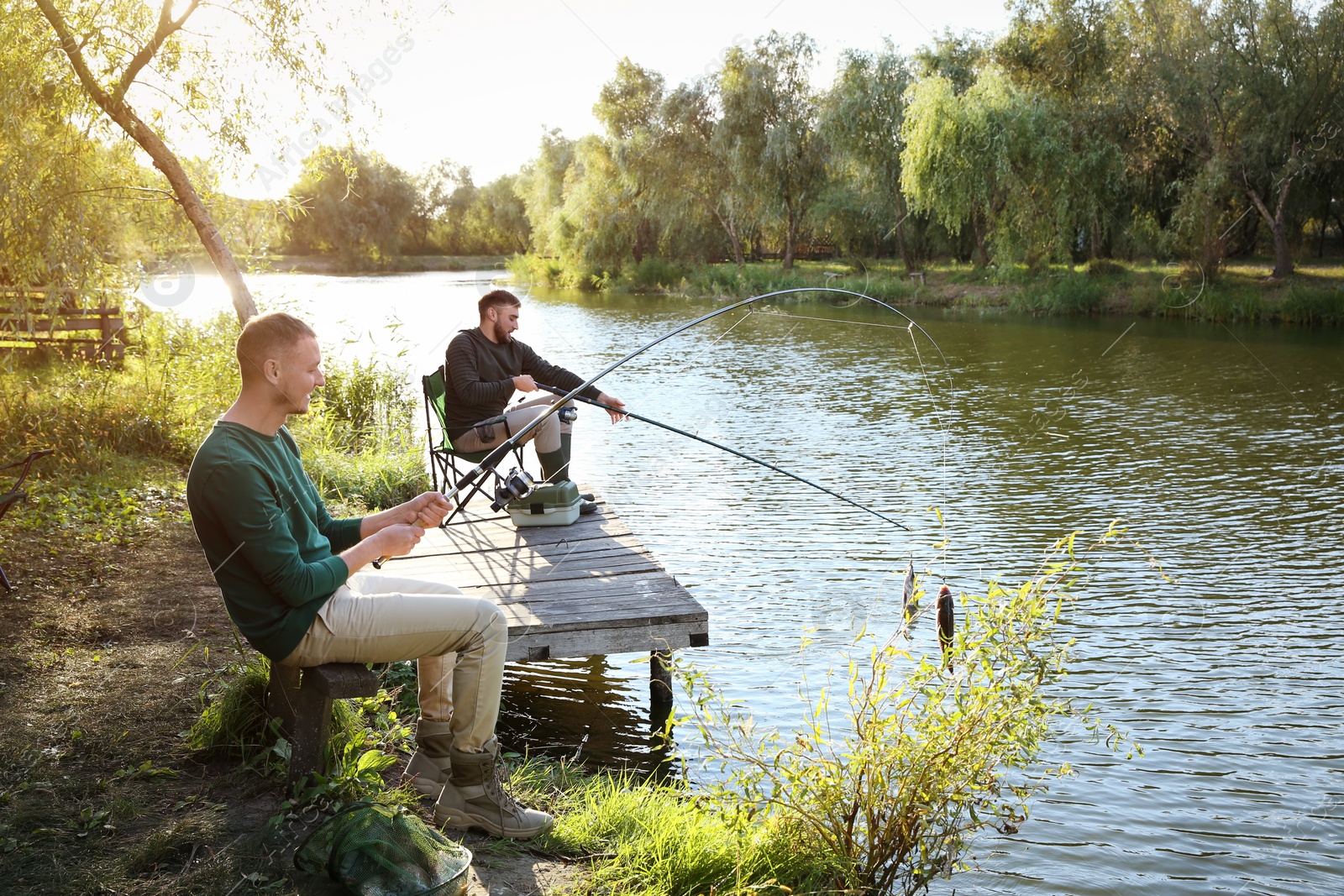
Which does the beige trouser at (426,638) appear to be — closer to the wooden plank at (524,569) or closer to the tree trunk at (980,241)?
the wooden plank at (524,569)

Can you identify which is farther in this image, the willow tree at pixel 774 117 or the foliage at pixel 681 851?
the willow tree at pixel 774 117

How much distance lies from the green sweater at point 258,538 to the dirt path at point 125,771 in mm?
506

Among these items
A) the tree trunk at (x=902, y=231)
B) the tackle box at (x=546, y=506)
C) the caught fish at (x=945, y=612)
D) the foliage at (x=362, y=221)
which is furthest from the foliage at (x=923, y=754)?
the foliage at (x=362, y=221)

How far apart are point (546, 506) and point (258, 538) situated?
3072 mm

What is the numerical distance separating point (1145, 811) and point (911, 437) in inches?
291

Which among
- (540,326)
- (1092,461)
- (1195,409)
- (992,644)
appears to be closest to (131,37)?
(992,644)

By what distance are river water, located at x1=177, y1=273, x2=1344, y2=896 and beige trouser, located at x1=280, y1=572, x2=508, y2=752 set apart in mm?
1373

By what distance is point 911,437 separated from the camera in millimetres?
11352

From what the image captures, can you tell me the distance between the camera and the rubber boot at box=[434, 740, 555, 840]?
2.98 m

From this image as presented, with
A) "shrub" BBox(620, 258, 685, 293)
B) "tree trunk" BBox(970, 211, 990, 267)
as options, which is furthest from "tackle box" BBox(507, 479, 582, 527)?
"shrub" BBox(620, 258, 685, 293)

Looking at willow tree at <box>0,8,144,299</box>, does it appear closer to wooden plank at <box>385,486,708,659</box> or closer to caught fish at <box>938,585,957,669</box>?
wooden plank at <box>385,486,708,659</box>

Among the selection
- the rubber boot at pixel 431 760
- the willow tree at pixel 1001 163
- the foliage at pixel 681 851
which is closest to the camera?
the foliage at pixel 681 851

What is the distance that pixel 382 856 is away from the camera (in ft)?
8.15

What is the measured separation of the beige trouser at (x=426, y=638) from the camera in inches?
109
